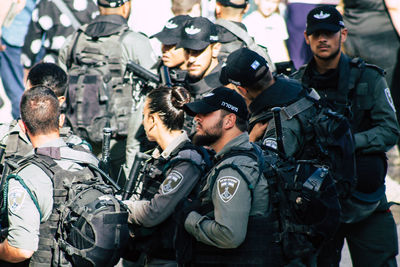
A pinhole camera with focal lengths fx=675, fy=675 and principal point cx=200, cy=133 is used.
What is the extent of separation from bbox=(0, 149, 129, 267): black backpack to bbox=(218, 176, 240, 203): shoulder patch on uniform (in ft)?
2.51

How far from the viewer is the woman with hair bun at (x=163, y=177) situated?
15.0ft

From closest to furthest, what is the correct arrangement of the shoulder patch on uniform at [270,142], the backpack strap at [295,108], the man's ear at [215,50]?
the shoulder patch on uniform at [270,142] < the backpack strap at [295,108] < the man's ear at [215,50]

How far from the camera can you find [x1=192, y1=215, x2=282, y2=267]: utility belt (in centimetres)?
391

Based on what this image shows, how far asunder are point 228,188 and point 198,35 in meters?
2.63

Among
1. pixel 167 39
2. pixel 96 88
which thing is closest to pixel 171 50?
pixel 167 39

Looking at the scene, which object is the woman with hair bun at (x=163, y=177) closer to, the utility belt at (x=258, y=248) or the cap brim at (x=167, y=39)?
the utility belt at (x=258, y=248)

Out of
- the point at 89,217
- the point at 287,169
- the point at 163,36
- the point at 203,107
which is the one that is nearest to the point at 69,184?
the point at 89,217

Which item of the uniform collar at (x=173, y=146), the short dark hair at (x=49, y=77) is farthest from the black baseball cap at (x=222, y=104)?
the short dark hair at (x=49, y=77)

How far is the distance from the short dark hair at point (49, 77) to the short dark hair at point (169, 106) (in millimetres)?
1105

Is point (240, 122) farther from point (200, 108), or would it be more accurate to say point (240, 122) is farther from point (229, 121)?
point (200, 108)

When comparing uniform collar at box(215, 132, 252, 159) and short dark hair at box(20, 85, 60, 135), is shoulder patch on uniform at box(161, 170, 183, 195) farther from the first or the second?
short dark hair at box(20, 85, 60, 135)

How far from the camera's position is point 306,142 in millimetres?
4656

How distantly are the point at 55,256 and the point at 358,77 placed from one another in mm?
2672

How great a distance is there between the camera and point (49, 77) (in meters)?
5.68
